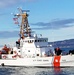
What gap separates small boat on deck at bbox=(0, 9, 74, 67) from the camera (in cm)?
6109

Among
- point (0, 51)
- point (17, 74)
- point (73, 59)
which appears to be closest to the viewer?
→ point (17, 74)

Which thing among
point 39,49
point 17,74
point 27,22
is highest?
point 27,22

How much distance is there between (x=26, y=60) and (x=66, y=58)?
24.7ft

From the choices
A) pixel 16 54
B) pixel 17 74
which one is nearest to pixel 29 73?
pixel 17 74

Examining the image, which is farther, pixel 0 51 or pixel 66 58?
pixel 0 51

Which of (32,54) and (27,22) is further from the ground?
(27,22)

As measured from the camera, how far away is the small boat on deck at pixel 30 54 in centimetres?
6109

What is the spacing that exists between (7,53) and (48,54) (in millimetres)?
9519

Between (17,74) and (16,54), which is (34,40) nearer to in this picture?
(16,54)

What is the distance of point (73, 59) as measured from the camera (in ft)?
198

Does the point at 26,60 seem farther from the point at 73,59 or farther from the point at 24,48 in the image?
the point at 73,59

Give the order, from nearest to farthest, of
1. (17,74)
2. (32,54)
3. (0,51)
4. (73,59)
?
1. (17,74)
2. (73,59)
3. (32,54)
4. (0,51)

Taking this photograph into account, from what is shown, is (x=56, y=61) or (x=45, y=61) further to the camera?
(x=45, y=61)

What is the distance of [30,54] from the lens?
64750 mm
